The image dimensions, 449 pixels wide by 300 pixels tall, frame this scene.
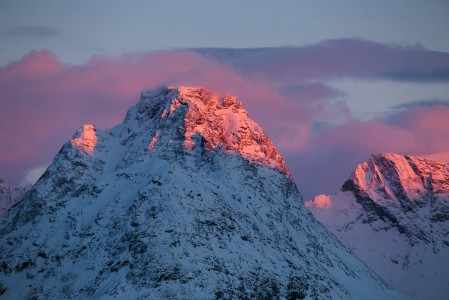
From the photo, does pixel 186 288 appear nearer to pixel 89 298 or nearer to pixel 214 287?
pixel 214 287

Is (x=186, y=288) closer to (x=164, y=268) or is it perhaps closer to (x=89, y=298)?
(x=164, y=268)

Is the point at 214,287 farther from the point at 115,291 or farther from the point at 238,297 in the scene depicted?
the point at 115,291

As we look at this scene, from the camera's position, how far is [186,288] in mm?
192375

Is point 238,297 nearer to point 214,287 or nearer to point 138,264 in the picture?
point 214,287

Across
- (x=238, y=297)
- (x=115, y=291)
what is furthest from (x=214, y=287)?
(x=115, y=291)

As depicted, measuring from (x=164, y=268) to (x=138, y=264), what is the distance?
669 centimetres

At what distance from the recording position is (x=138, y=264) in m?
199

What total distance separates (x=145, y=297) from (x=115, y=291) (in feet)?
26.1

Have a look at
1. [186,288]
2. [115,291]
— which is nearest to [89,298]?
[115,291]

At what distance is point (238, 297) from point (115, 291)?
26.2 m

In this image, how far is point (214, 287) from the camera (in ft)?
643

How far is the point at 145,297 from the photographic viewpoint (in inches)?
7397

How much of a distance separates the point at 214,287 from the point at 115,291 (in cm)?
2066

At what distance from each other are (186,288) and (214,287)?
6783mm
